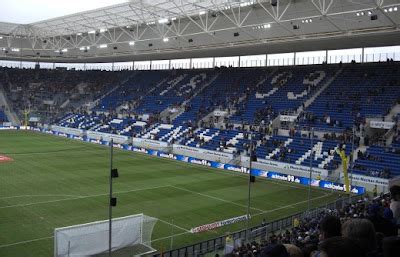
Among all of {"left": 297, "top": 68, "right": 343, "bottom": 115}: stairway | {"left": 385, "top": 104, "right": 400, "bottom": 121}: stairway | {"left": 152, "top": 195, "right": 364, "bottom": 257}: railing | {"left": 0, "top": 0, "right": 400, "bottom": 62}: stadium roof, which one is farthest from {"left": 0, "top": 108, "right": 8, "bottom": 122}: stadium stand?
{"left": 152, "top": 195, "right": 364, "bottom": 257}: railing

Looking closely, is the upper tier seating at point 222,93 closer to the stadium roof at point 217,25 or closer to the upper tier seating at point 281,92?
the upper tier seating at point 281,92

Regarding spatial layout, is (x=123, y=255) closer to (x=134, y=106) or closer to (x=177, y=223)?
(x=177, y=223)

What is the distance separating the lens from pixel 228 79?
58875mm

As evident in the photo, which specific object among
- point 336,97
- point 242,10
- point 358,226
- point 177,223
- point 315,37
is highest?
point 242,10

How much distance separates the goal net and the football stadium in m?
0.05

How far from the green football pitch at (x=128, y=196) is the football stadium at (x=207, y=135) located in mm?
141

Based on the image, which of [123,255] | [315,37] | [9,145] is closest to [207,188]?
[123,255]

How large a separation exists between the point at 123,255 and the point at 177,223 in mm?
5688

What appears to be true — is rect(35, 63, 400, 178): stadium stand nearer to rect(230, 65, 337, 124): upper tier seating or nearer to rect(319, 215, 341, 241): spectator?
rect(230, 65, 337, 124): upper tier seating

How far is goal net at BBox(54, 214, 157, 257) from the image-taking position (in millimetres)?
15289

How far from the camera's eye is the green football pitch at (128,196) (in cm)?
1973

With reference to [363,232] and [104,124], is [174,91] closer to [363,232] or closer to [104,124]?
[104,124]

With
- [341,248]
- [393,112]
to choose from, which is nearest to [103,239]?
[341,248]

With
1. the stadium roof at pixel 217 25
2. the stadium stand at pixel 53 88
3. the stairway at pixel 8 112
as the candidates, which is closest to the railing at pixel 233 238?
the stadium roof at pixel 217 25
